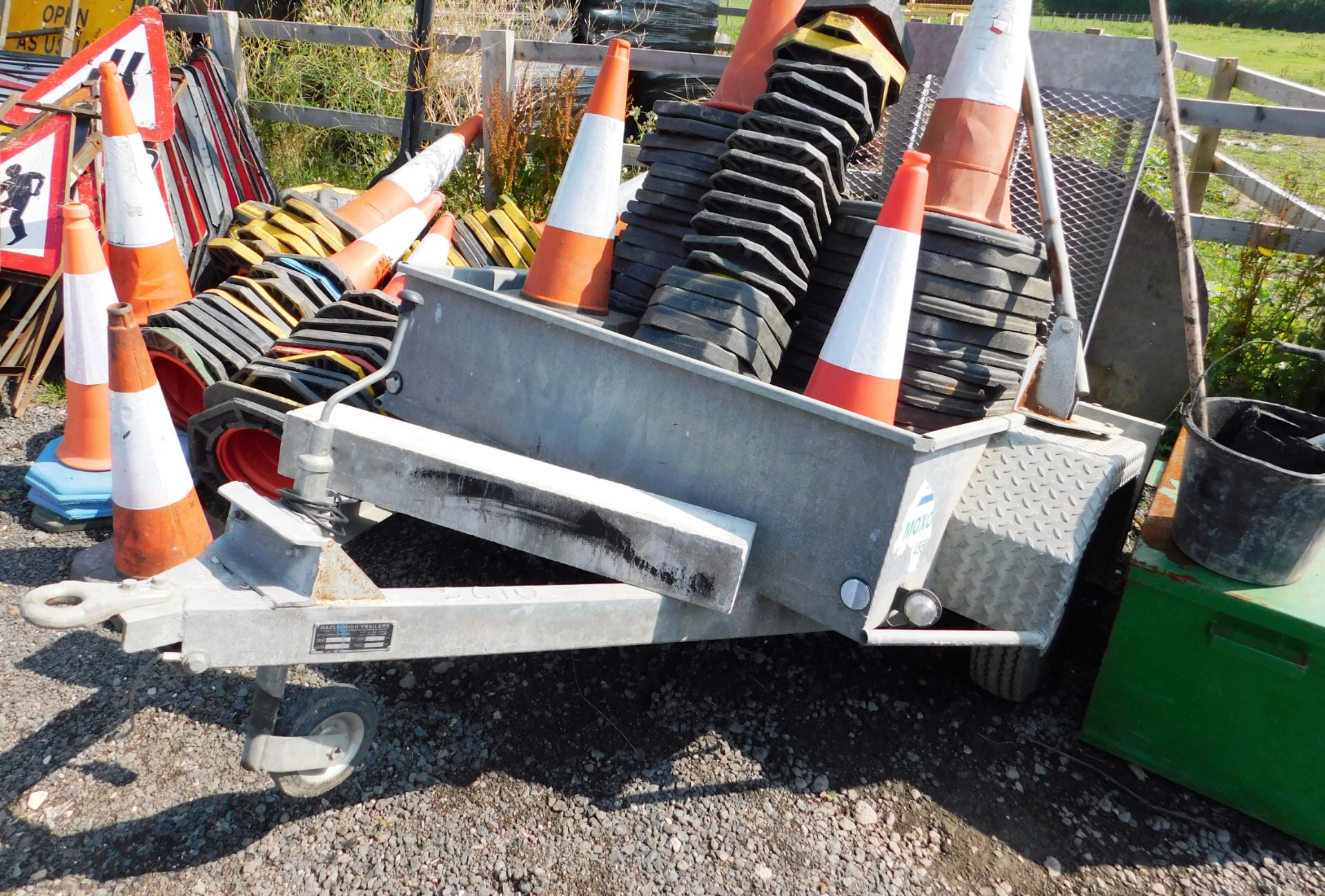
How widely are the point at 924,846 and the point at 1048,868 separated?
1.04 feet

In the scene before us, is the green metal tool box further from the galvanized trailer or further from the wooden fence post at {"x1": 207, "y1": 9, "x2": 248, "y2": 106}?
the wooden fence post at {"x1": 207, "y1": 9, "x2": 248, "y2": 106}

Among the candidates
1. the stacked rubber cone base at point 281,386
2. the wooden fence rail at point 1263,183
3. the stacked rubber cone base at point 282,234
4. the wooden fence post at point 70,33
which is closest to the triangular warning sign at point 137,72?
the stacked rubber cone base at point 282,234

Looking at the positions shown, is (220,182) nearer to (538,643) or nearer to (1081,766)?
(538,643)

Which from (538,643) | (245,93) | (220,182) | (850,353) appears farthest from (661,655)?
(245,93)

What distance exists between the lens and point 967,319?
232cm

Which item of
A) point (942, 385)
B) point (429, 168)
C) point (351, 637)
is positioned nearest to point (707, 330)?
point (942, 385)

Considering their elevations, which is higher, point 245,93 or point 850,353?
point 245,93

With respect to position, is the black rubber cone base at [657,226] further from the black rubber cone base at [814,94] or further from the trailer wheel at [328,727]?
the trailer wheel at [328,727]

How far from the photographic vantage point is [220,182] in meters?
4.91

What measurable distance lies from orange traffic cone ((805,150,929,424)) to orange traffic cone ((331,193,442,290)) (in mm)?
2591

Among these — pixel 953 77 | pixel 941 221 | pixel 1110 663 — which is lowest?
pixel 1110 663

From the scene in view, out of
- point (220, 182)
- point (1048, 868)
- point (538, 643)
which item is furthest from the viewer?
point (220, 182)

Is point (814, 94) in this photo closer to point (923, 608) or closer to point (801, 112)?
point (801, 112)

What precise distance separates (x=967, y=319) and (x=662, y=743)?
1.45 m
